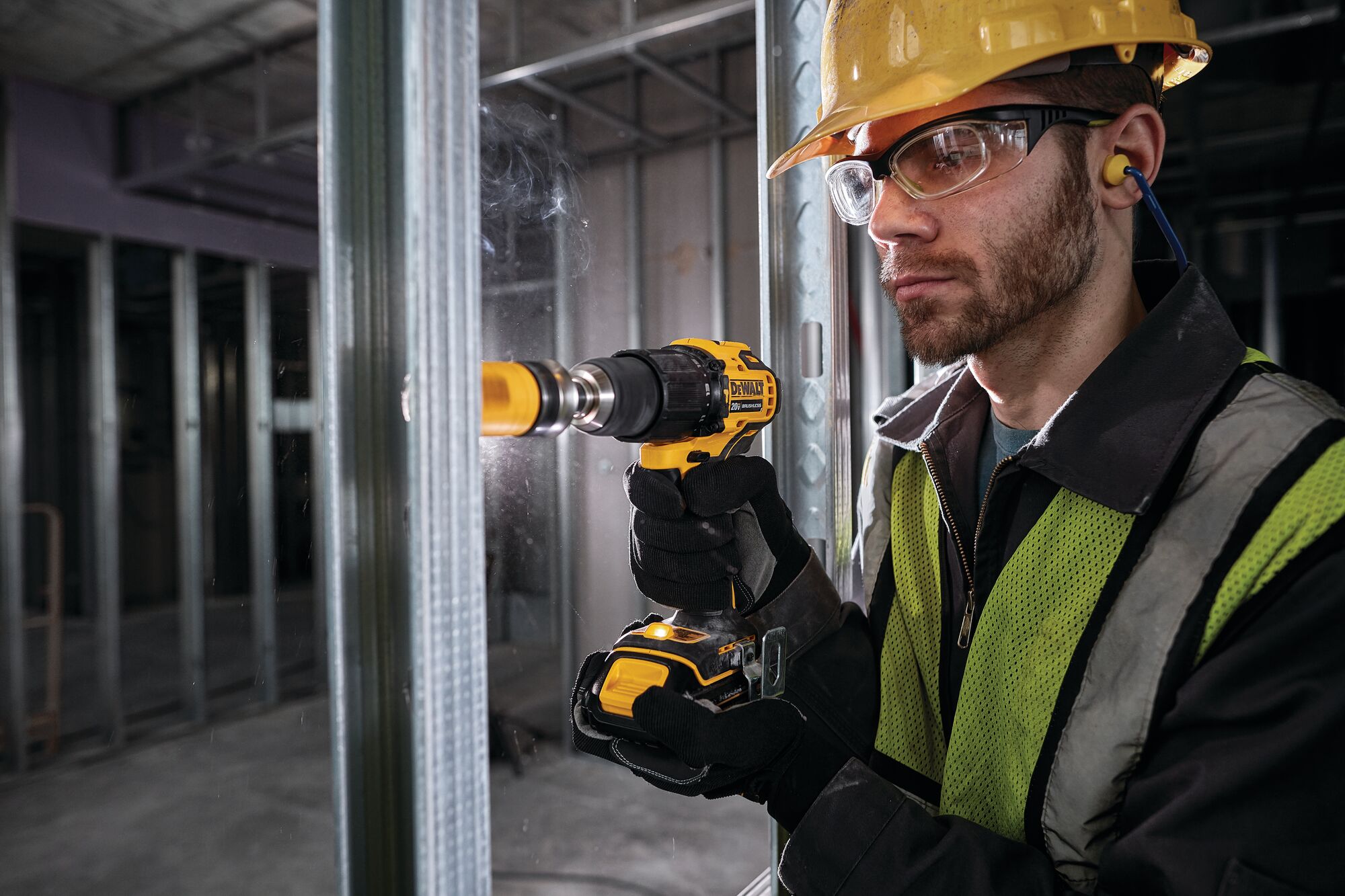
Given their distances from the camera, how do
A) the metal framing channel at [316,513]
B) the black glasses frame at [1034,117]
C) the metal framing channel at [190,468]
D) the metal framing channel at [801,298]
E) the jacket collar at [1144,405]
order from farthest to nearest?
the metal framing channel at [190,468] → the metal framing channel at [316,513] → the metal framing channel at [801,298] → the black glasses frame at [1034,117] → the jacket collar at [1144,405]

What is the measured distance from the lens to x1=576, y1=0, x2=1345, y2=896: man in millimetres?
712

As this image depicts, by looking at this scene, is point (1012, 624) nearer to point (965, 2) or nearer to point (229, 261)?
point (965, 2)

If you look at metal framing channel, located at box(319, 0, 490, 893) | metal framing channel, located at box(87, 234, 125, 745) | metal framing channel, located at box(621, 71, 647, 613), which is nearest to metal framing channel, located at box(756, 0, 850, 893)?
metal framing channel, located at box(319, 0, 490, 893)

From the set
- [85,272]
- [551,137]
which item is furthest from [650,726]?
[85,272]

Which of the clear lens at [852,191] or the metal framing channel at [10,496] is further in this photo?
the metal framing channel at [10,496]

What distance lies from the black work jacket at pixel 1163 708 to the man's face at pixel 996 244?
12 centimetres

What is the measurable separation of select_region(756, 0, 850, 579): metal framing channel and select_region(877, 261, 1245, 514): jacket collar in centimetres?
46

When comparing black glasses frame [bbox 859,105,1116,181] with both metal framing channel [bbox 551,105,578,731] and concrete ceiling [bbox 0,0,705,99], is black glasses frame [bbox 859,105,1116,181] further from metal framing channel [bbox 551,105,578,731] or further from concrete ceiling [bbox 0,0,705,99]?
concrete ceiling [bbox 0,0,705,99]

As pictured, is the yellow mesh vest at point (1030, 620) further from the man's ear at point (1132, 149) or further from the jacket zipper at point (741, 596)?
the man's ear at point (1132, 149)

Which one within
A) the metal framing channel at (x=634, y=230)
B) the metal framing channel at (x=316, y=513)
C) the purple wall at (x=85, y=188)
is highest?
the purple wall at (x=85, y=188)

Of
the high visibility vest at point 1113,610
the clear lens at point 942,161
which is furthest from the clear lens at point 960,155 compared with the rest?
the high visibility vest at point 1113,610

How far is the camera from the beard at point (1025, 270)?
38.3 inches

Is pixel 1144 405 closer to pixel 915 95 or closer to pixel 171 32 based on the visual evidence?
pixel 915 95

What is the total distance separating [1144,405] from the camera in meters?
0.89
